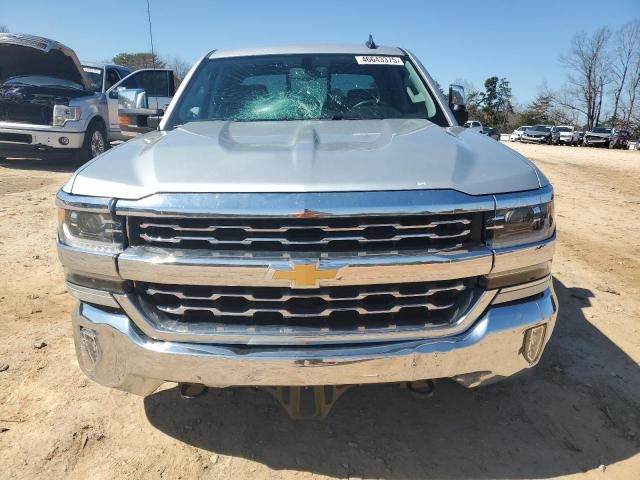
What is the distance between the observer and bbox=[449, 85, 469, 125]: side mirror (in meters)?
3.83

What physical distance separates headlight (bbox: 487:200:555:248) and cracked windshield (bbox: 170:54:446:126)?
135 centimetres

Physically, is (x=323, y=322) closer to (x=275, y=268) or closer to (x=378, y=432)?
(x=275, y=268)

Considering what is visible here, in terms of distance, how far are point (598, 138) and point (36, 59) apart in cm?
4022

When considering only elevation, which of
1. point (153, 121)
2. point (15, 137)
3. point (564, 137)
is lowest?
point (564, 137)

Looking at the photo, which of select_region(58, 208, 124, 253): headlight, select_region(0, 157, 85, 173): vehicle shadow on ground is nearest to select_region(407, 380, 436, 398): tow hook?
select_region(58, 208, 124, 253): headlight

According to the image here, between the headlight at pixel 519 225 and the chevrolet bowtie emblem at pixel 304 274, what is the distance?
63cm

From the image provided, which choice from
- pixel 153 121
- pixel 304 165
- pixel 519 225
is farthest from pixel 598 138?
pixel 304 165

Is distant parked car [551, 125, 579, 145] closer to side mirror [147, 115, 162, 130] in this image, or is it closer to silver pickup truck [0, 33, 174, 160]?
silver pickup truck [0, 33, 174, 160]

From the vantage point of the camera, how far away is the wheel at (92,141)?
10.2 meters

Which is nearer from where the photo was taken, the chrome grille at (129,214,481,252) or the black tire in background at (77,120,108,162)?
the chrome grille at (129,214,481,252)

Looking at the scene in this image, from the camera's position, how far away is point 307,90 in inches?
136

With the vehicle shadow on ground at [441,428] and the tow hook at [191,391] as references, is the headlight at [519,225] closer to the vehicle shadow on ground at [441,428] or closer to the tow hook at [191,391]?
the vehicle shadow on ground at [441,428]

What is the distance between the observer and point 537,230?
6.94 ft

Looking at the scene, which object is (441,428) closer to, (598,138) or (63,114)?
(63,114)
